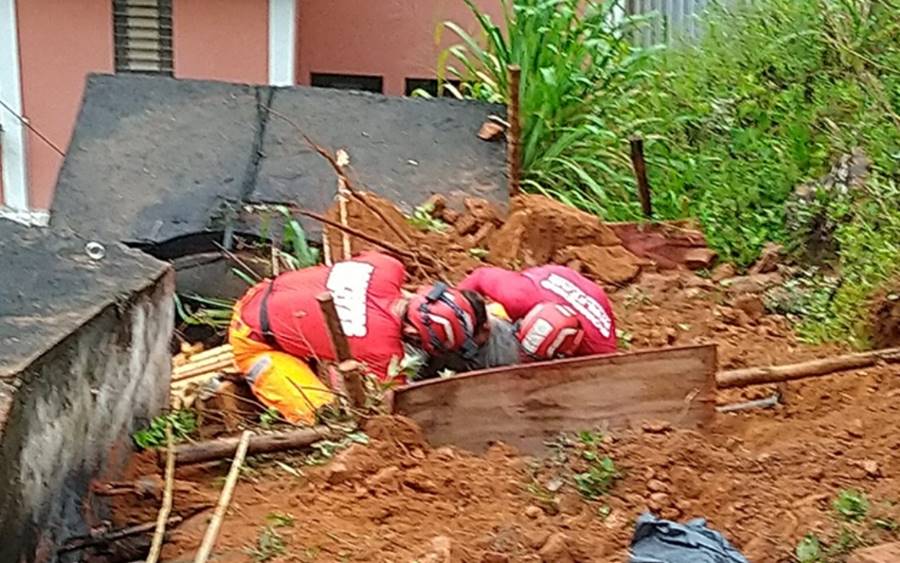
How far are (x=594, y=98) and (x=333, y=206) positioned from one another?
201 cm

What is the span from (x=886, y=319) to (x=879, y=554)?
252cm

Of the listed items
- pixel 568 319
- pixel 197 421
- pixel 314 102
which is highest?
pixel 314 102

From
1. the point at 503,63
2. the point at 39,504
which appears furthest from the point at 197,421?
the point at 503,63

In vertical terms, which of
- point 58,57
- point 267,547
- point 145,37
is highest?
point 145,37

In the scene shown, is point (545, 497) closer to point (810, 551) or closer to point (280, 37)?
point (810, 551)

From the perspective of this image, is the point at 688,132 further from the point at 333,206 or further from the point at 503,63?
the point at 333,206

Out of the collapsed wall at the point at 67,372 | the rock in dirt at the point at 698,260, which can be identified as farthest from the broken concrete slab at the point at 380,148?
the collapsed wall at the point at 67,372

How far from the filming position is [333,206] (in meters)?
6.96

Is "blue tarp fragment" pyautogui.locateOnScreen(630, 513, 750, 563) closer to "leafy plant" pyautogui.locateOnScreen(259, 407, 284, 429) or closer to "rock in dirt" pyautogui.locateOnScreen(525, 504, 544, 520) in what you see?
"rock in dirt" pyautogui.locateOnScreen(525, 504, 544, 520)

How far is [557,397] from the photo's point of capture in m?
4.44

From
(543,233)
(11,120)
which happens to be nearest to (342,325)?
(543,233)

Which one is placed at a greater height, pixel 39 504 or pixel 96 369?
pixel 96 369

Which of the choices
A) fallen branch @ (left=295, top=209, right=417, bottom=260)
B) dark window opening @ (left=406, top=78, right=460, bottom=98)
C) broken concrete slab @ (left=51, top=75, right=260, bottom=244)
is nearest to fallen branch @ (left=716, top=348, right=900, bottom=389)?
fallen branch @ (left=295, top=209, right=417, bottom=260)

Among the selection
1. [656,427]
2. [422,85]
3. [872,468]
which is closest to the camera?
[872,468]
